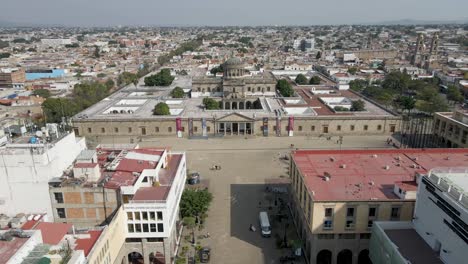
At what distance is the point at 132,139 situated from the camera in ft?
254

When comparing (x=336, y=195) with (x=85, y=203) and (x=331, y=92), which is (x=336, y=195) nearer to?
(x=85, y=203)

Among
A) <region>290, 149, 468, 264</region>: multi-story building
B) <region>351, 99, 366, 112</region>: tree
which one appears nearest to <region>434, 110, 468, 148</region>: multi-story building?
<region>351, 99, 366, 112</region>: tree

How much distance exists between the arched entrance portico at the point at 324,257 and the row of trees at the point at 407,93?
2365 inches

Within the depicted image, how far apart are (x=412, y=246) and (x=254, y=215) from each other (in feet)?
65.6

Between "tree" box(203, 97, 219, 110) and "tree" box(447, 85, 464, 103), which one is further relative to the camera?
"tree" box(447, 85, 464, 103)

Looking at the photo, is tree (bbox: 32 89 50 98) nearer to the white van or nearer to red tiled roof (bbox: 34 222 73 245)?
red tiled roof (bbox: 34 222 73 245)

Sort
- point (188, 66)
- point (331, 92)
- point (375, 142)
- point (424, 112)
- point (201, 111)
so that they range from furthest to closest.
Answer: point (188, 66) → point (331, 92) → point (424, 112) → point (201, 111) → point (375, 142)

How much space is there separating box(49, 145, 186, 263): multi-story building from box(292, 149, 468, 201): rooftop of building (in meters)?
15.1

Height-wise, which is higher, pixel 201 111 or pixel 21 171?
pixel 21 171

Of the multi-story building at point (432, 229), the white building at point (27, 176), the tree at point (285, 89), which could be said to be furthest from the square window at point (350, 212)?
the tree at point (285, 89)

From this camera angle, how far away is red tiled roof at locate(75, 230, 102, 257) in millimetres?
29544

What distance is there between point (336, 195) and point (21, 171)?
3095 centimetres

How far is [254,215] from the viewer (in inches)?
1833

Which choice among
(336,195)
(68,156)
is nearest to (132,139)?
(68,156)
